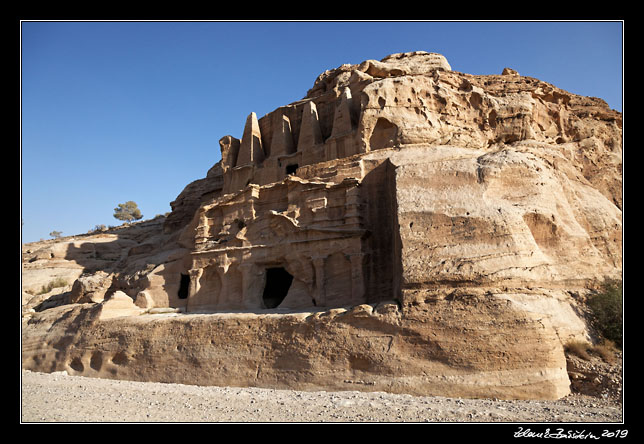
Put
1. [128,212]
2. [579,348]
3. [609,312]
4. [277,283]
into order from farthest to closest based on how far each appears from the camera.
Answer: [128,212]
[277,283]
[609,312]
[579,348]

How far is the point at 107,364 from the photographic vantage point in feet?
53.6

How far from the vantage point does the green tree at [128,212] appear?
217ft

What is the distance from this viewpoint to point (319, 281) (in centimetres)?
1623

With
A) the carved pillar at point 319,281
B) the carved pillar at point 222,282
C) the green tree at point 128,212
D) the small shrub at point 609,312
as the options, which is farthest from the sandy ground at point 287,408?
the green tree at point 128,212

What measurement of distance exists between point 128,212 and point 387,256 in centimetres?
5945

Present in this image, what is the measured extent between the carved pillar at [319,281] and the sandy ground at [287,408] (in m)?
4.42

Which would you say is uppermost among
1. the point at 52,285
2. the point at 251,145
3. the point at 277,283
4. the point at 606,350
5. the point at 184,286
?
the point at 251,145

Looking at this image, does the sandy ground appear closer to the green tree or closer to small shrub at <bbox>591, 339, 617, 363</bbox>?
small shrub at <bbox>591, 339, 617, 363</bbox>

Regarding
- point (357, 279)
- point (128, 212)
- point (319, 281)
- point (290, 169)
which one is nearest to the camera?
point (357, 279)

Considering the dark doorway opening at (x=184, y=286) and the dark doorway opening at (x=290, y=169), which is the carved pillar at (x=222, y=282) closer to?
the dark doorway opening at (x=184, y=286)

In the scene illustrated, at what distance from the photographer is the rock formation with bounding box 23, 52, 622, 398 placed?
11.1m

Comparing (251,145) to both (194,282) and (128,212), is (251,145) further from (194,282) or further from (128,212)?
(128,212)

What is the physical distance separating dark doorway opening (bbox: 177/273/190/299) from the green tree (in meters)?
50.0

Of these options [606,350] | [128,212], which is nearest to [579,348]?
[606,350]
